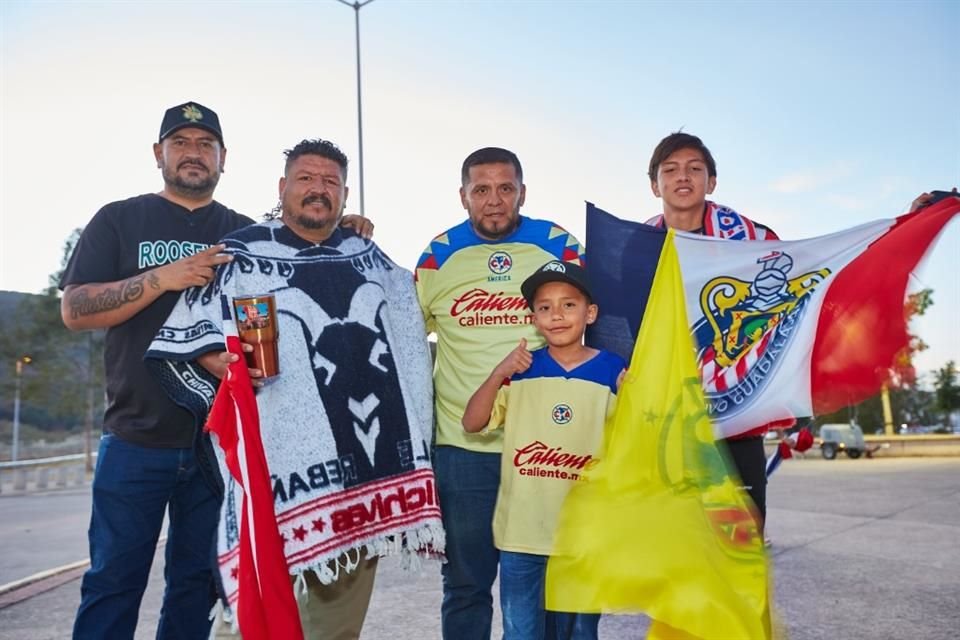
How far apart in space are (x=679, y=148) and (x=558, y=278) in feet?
3.34

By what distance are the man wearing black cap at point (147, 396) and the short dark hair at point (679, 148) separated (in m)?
2.07

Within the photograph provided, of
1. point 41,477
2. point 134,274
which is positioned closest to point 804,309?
point 134,274

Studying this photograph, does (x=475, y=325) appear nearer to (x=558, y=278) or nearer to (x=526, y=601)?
(x=558, y=278)

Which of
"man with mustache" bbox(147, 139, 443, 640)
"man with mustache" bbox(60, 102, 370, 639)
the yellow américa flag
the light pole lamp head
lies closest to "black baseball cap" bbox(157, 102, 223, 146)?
"man with mustache" bbox(60, 102, 370, 639)

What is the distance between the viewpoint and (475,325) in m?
3.34

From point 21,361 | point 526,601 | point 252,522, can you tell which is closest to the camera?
point 252,522

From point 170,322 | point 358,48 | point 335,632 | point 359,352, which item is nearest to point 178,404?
point 170,322

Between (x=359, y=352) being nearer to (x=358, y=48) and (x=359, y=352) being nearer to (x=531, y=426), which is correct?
(x=531, y=426)

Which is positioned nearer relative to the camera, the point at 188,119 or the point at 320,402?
the point at 320,402

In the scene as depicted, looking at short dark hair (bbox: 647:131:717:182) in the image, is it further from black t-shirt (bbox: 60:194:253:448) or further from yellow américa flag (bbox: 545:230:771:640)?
black t-shirt (bbox: 60:194:253:448)

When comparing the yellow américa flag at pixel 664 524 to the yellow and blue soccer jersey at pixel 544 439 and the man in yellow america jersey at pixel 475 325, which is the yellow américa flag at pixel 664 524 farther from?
the man in yellow america jersey at pixel 475 325

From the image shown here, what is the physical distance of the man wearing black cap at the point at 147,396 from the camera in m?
2.91

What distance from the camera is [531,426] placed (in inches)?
116

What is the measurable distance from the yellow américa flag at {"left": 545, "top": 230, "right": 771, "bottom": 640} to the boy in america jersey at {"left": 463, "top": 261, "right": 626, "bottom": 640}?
110 mm
